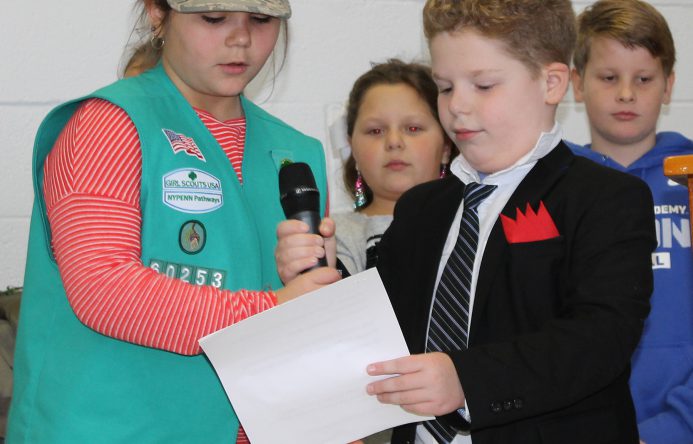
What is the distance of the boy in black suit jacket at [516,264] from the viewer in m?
1.21

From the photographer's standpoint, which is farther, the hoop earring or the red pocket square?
the hoop earring

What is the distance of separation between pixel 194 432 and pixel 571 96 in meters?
2.13

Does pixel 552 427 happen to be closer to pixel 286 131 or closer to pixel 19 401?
pixel 286 131

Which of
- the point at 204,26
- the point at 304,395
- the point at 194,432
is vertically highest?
the point at 204,26

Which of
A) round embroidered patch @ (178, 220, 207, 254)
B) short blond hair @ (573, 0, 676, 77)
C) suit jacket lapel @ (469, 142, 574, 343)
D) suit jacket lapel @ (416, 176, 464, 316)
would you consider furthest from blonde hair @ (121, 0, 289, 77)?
short blond hair @ (573, 0, 676, 77)

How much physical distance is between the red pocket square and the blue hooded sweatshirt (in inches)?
34.8

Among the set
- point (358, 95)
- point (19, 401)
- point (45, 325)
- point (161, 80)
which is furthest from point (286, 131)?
point (358, 95)

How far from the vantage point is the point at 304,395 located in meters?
1.24

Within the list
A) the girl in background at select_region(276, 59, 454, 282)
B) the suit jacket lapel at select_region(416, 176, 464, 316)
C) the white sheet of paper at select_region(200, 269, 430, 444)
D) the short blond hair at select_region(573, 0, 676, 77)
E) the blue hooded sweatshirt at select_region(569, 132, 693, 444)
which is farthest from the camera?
the short blond hair at select_region(573, 0, 676, 77)

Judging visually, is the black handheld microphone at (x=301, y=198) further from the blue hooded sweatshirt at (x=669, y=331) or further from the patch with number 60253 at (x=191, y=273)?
Answer: the blue hooded sweatshirt at (x=669, y=331)

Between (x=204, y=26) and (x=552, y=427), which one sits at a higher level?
(x=204, y=26)

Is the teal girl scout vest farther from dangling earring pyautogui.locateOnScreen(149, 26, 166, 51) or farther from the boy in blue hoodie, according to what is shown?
the boy in blue hoodie

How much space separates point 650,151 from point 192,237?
141 cm

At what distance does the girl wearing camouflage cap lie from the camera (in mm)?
1256
